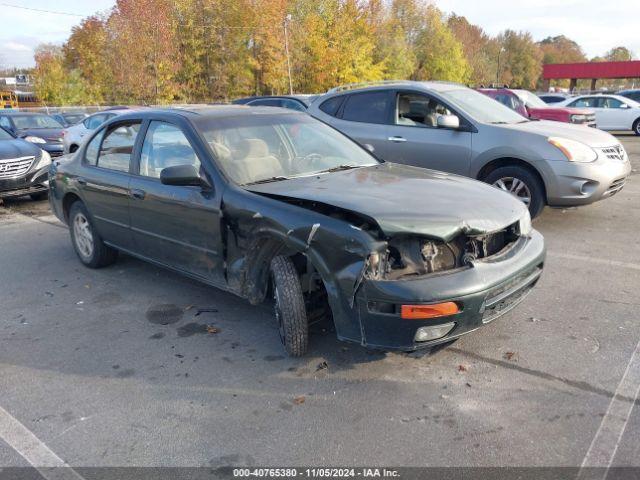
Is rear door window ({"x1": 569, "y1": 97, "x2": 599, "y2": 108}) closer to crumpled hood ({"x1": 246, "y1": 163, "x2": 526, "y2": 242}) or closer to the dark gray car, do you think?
the dark gray car

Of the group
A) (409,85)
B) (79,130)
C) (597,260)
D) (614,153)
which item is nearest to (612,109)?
(614,153)

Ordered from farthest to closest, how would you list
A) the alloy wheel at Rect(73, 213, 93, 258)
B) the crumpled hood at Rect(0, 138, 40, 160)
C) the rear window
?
the crumpled hood at Rect(0, 138, 40, 160)
the rear window
the alloy wheel at Rect(73, 213, 93, 258)

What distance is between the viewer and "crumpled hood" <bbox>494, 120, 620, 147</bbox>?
6332 millimetres

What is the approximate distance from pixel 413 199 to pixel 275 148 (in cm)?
140

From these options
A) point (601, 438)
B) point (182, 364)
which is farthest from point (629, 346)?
point (182, 364)

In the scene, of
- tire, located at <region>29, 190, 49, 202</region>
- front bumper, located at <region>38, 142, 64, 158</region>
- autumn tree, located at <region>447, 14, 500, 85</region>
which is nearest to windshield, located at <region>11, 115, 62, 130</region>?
front bumper, located at <region>38, 142, 64, 158</region>

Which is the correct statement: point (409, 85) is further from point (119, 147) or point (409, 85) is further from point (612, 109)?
point (612, 109)

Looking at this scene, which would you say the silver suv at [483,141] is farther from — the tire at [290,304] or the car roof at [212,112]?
the tire at [290,304]

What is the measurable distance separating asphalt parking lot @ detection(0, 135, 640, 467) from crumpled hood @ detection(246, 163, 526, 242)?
0.94m

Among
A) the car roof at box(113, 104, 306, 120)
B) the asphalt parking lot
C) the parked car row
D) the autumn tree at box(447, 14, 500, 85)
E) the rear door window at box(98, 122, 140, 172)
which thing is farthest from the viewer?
the autumn tree at box(447, 14, 500, 85)

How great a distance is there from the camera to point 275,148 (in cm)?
424

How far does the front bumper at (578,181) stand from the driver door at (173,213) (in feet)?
13.8

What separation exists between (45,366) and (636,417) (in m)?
3.65

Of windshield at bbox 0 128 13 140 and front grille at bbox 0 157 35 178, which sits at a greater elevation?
windshield at bbox 0 128 13 140
